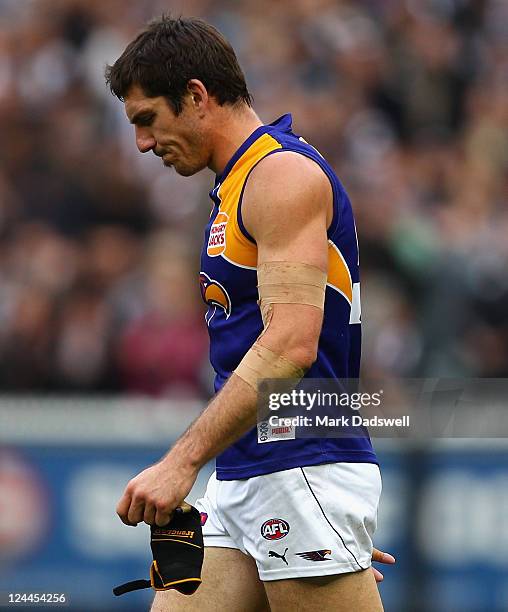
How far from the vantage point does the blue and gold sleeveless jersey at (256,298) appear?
3.32 meters

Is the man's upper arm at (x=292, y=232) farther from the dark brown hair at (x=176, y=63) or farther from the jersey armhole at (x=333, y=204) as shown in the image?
the dark brown hair at (x=176, y=63)

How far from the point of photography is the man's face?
3.43m

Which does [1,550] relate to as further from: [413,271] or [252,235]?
[252,235]

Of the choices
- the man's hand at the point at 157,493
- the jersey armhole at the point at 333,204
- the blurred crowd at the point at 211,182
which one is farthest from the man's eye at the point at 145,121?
the blurred crowd at the point at 211,182

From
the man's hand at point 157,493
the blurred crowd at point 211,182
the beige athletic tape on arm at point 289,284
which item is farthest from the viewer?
the blurred crowd at point 211,182

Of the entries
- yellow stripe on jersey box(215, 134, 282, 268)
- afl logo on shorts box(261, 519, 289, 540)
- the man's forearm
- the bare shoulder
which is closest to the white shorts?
afl logo on shorts box(261, 519, 289, 540)

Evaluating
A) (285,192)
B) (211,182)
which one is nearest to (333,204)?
(285,192)

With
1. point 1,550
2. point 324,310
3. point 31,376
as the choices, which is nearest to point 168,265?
point 31,376

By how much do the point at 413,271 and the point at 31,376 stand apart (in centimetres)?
242

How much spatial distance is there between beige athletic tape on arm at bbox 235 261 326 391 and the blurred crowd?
3408 mm

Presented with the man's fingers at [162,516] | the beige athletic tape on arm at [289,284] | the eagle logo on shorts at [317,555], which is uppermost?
the beige athletic tape on arm at [289,284]

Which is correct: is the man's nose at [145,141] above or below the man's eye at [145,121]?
below

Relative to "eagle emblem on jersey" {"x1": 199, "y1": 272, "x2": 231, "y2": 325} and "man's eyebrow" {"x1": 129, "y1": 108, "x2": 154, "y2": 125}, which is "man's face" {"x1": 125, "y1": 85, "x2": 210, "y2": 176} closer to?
"man's eyebrow" {"x1": 129, "y1": 108, "x2": 154, "y2": 125}

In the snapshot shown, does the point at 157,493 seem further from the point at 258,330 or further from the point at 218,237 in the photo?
A: the point at 218,237
